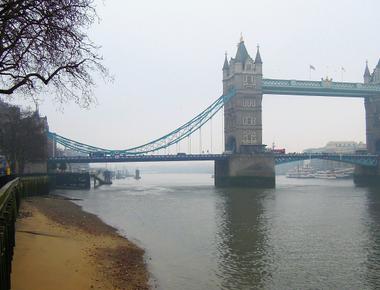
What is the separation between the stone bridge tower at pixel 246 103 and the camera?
80.7 metres

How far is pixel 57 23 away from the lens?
35.5ft

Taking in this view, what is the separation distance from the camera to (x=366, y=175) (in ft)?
286

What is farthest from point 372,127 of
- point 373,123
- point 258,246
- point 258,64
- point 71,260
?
point 71,260

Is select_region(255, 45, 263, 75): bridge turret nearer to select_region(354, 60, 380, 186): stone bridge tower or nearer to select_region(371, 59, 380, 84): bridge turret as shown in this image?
select_region(354, 60, 380, 186): stone bridge tower

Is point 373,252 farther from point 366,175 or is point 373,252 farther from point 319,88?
point 366,175

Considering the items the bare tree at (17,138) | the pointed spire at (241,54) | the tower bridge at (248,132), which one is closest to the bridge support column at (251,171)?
the tower bridge at (248,132)

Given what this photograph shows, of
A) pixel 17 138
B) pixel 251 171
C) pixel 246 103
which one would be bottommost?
pixel 251 171

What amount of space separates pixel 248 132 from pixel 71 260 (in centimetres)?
6908

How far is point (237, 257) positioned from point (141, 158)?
6083 centimetres

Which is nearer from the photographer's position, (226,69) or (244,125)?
(244,125)

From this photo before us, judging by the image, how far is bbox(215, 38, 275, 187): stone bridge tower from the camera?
7425cm

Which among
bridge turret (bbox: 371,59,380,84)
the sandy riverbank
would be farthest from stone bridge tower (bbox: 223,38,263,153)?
the sandy riverbank

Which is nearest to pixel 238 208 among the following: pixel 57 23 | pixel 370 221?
A: pixel 370 221

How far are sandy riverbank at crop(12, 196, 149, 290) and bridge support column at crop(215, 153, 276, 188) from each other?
53629mm
